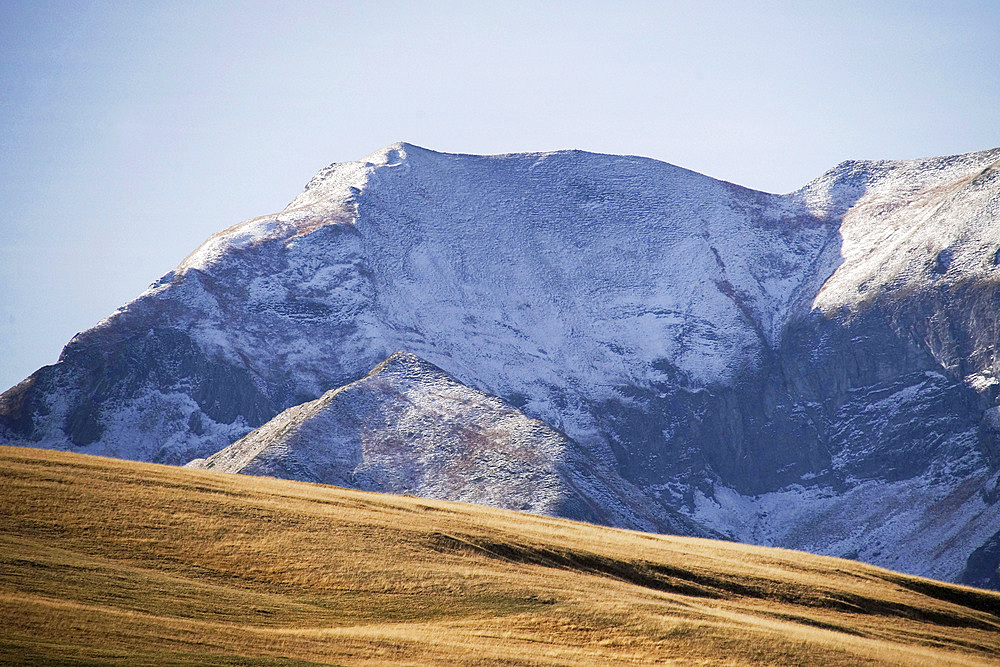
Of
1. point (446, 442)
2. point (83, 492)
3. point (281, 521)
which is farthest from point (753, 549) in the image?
point (446, 442)

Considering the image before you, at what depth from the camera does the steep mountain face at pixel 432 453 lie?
14625 centimetres

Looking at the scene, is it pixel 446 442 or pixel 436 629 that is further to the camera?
pixel 446 442

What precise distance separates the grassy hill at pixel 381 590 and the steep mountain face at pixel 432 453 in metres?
75.6

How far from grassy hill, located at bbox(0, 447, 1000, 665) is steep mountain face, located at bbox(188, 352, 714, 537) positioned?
75.6 metres

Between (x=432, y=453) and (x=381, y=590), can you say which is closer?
(x=381, y=590)

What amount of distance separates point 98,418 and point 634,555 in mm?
154353

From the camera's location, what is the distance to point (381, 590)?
51156mm

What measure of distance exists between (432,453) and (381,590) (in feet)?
344

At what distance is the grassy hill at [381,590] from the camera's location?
42.5 m

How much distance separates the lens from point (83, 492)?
57.0 meters

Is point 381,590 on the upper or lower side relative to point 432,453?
upper

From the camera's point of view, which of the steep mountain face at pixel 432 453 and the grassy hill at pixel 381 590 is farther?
the steep mountain face at pixel 432 453

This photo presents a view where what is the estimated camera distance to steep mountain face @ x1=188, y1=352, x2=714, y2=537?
480 feet

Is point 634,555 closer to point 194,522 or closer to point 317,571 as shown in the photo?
point 317,571
